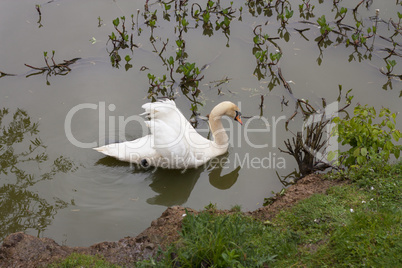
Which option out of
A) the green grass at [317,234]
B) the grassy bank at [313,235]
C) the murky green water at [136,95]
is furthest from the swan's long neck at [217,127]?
the green grass at [317,234]

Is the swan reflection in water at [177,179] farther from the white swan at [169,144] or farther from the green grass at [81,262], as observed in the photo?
the green grass at [81,262]

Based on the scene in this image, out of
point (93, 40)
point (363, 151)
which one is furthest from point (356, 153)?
point (93, 40)

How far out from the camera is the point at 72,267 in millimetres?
4180

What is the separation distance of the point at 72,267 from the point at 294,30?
684 cm

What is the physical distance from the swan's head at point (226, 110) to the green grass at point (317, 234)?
2.18m

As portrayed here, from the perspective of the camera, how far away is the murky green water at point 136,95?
19.6 feet

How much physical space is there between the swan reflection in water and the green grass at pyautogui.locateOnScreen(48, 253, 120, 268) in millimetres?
1837

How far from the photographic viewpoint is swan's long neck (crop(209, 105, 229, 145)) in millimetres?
6820

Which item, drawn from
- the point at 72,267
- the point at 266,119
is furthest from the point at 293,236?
the point at 266,119

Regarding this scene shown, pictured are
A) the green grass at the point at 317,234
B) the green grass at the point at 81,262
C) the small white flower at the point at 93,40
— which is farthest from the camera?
the small white flower at the point at 93,40

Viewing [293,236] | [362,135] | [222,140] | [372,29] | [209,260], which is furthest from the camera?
[372,29]

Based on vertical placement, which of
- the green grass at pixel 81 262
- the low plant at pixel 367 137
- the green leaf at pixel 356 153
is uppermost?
the low plant at pixel 367 137

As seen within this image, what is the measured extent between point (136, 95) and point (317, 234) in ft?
13.8

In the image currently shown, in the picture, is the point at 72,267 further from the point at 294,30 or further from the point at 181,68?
the point at 294,30
